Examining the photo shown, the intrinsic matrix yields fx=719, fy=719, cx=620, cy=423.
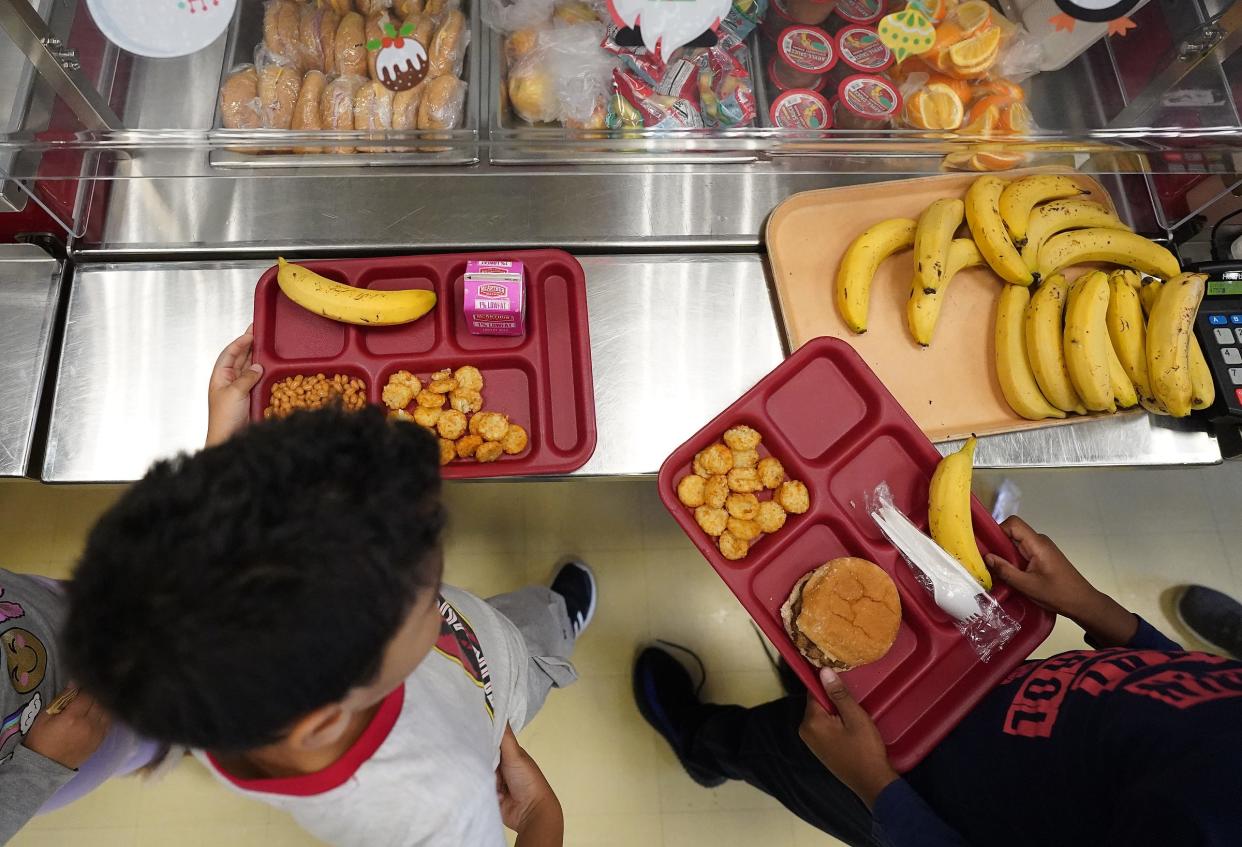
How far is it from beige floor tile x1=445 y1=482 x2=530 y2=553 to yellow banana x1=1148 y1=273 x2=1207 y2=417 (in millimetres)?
1733

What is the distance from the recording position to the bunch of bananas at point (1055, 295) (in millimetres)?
1493

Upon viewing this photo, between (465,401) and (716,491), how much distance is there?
56cm

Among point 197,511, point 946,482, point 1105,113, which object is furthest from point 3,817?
point 1105,113

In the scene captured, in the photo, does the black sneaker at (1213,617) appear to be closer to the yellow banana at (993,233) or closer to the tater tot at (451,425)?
the yellow banana at (993,233)

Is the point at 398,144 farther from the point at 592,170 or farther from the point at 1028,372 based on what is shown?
the point at 1028,372

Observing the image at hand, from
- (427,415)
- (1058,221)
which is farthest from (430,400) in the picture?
(1058,221)

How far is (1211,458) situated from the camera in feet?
5.28

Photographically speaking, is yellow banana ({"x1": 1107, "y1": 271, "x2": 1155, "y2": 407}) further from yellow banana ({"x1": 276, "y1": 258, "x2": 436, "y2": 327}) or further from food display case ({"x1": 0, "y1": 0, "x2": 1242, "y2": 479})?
yellow banana ({"x1": 276, "y1": 258, "x2": 436, "y2": 327})

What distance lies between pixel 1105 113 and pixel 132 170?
2121 millimetres

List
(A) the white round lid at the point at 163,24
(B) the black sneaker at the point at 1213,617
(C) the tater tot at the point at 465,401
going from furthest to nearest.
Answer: (B) the black sneaker at the point at 1213,617 → (C) the tater tot at the point at 465,401 → (A) the white round lid at the point at 163,24

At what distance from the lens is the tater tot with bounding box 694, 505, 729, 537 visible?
1464 mm

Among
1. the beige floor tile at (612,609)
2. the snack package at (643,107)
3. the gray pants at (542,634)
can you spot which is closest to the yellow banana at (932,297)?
the snack package at (643,107)

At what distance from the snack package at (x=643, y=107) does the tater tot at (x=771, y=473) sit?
2.40ft

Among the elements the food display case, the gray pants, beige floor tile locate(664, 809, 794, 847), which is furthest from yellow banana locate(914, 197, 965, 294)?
beige floor tile locate(664, 809, 794, 847)
